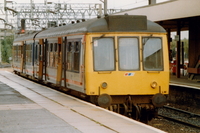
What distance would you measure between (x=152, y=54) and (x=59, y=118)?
13.5 feet

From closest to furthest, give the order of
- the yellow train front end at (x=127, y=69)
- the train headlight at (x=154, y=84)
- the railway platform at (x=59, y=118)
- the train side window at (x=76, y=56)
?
1. the railway platform at (x=59, y=118)
2. the yellow train front end at (x=127, y=69)
3. the train headlight at (x=154, y=84)
4. the train side window at (x=76, y=56)

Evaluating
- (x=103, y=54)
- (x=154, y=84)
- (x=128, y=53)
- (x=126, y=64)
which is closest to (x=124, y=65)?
(x=126, y=64)

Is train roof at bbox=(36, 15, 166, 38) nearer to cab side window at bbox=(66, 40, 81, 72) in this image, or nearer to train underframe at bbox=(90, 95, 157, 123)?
cab side window at bbox=(66, 40, 81, 72)

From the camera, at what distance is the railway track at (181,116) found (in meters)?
15.8

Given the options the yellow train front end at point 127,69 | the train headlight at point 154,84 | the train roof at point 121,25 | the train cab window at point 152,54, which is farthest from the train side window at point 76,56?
the train headlight at point 154,84

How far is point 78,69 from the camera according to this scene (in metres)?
14.5

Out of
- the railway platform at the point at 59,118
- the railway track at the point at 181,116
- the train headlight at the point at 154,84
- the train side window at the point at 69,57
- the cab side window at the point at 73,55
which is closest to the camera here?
the railway platform at the point at 59,118

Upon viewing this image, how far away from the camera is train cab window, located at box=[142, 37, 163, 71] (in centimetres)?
1370

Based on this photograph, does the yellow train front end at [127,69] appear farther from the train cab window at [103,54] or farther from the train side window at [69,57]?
the train side window at [69,57]

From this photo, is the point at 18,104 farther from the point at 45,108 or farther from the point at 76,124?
the point at 76,124

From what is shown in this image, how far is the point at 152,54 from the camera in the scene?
1377 centimetres

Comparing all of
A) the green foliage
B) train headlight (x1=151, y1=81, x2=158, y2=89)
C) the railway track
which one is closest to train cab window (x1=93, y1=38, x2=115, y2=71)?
train headlight (x1=151, y1=81, x2=158, y2=89)

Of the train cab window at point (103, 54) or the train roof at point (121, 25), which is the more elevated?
the train roof at point (121, 25)

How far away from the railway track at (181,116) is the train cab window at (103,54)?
337 cm
